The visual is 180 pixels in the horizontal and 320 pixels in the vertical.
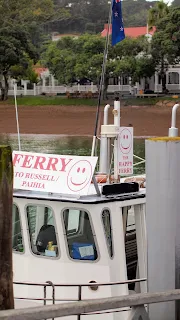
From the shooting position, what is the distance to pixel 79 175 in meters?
9.48

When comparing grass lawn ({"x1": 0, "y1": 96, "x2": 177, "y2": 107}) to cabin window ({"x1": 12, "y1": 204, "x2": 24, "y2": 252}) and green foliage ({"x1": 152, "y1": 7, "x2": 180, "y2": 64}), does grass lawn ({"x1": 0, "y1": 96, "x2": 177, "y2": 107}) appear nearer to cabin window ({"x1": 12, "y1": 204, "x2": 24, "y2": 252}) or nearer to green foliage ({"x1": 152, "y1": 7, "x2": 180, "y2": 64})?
green foliage ({"x1": 152, "y1": 7, "x2": 180, "y2": 64})

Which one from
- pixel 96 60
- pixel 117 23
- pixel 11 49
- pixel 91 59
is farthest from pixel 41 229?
pixel 11 49

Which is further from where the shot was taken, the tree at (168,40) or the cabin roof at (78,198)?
the tree at (168,40)

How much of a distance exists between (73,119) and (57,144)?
409 inches

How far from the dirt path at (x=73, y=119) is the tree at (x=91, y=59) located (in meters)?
6.36

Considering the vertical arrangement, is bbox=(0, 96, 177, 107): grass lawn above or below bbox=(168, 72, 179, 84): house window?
below

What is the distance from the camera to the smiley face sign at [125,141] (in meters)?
10.7

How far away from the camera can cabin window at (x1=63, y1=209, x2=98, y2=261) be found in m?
9.64

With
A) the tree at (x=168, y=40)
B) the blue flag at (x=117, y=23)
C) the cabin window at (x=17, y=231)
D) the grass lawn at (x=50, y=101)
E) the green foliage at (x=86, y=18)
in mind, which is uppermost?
the green foliage at (x=86, y=18)

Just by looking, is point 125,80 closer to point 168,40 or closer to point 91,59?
point 91,59

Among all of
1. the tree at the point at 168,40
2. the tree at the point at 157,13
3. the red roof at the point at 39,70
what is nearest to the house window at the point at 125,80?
the tree at the point at 168,40

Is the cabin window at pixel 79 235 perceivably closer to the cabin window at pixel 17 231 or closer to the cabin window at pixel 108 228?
the cabin window at pixel 108 228

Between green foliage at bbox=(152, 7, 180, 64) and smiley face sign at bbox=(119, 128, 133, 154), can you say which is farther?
green foliage at bbox=(152, 7, 180, 64)

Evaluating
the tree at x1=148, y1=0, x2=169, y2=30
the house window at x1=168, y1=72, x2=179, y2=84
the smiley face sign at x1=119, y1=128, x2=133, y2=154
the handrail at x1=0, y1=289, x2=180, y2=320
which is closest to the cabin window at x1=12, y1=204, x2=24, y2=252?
the smiley face sign at x1=119, y1=128, x2=133, y2=154
